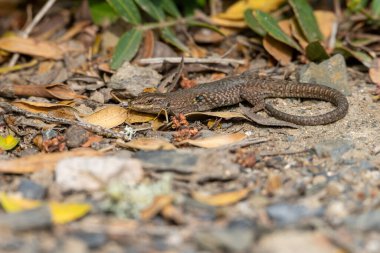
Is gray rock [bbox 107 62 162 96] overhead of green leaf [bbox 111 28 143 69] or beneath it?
beneath

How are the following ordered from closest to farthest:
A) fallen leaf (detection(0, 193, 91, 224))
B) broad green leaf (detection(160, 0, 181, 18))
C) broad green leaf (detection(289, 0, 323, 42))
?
fallen leaf (detection(0, 193, 91, 224)) < broad green leaf (detection(289, 0, 323, 42)) < broad green leaf (detection(160, 0, 181, 18))

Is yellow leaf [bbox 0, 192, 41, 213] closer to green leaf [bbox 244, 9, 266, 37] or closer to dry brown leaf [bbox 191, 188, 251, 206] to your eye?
dry brown leaf [bbox 191, 188, 251, 206]

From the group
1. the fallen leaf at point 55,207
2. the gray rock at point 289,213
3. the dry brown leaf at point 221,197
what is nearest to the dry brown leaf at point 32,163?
the fallen leaf at point 55,207

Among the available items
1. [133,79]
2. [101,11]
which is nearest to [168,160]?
[133,79]

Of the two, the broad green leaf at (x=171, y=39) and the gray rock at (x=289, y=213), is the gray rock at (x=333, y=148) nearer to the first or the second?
the gray rock at (x=289, y=213)

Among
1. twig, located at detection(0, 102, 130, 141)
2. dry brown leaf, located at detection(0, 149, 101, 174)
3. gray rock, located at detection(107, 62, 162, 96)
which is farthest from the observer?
gray rock, located at detection(107, 62, 162, 96)

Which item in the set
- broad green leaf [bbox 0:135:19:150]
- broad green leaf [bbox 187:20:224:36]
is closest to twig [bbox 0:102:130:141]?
broad green leaf [bbox 0:135:19:150]
